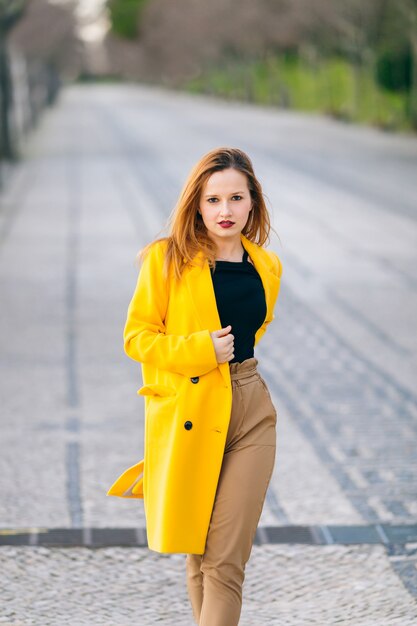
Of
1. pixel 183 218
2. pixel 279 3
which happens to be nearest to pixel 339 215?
pixel 183 218

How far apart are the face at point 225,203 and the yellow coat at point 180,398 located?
4.5 inches

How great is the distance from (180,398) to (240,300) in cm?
33

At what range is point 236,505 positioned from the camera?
3.47 m

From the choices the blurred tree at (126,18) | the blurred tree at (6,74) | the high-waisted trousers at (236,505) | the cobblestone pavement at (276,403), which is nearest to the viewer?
the high-waisted trousers at (236,505)

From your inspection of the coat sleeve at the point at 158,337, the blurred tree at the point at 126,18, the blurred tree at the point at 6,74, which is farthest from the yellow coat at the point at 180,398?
the blurred tree at the point at 126,18

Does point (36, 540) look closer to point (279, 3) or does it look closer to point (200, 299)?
point (200, 299)

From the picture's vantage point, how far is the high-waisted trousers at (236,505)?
3467 mm

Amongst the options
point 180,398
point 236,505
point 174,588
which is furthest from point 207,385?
point 174,588

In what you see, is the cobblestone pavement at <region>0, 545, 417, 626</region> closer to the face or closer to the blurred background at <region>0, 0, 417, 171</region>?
the face

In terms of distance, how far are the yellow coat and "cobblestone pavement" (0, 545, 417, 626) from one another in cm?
91

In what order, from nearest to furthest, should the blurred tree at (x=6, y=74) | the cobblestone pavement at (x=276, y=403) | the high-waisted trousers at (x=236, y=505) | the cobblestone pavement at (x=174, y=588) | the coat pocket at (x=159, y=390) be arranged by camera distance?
the high-waisted trousers at (x=236, y=505)
the coat pocket at (x=159, y=390)
the cobblestone pavement at (x=174, y=588)
the cobblestone pavement at (x=276, y=403)
the blurred tree at (x=6, y=74)

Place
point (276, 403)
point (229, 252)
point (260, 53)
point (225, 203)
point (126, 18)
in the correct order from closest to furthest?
1. point (225, 203)
2. point (229, 252)
3. point (276, 403)
4. point (260, 53)
5. point (126, 18)

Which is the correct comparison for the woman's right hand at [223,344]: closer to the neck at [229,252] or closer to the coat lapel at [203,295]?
the coat lapel at [203,295]

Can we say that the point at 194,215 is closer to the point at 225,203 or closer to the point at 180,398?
the point at 225,203
